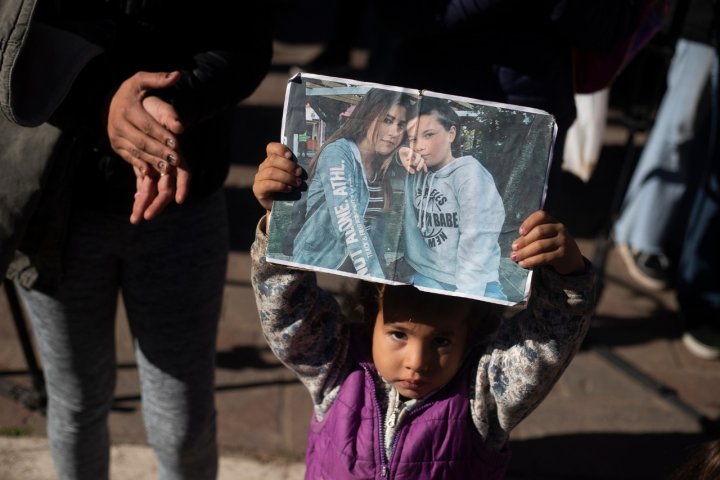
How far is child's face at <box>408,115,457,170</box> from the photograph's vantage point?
Answer: 1552mm

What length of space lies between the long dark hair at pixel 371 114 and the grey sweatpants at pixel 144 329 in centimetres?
61

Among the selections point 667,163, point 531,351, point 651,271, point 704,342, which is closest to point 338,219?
point 531,351

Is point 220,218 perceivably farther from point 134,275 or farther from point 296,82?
point 296,82

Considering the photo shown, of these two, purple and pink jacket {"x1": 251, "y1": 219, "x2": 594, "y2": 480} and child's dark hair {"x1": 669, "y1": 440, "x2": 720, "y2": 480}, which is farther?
purple and pink jacket {"x1": 251, "y1": 219, "x2": 594, "y2": 480}

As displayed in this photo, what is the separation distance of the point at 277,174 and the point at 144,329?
78 cm

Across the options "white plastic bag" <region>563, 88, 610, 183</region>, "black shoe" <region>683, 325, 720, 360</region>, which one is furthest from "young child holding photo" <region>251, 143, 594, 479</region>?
"black shoe" <region>683, 325, 720, 360</region>

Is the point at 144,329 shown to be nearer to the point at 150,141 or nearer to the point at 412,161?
the point at 150,141

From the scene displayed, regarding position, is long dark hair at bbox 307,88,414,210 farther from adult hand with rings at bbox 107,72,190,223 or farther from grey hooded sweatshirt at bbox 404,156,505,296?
adult hand with rings at bbox 107,72,190,223

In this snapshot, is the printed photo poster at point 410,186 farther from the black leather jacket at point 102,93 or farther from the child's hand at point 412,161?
the black leather jacket at point 102,93

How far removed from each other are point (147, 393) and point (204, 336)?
0.73 ft

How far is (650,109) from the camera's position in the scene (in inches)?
131

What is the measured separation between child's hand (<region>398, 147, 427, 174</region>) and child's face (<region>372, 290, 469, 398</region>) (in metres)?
0.34

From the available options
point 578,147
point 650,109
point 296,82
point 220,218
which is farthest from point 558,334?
point 650,109

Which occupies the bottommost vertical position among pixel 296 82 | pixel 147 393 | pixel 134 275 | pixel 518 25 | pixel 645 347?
pixel 645 347
